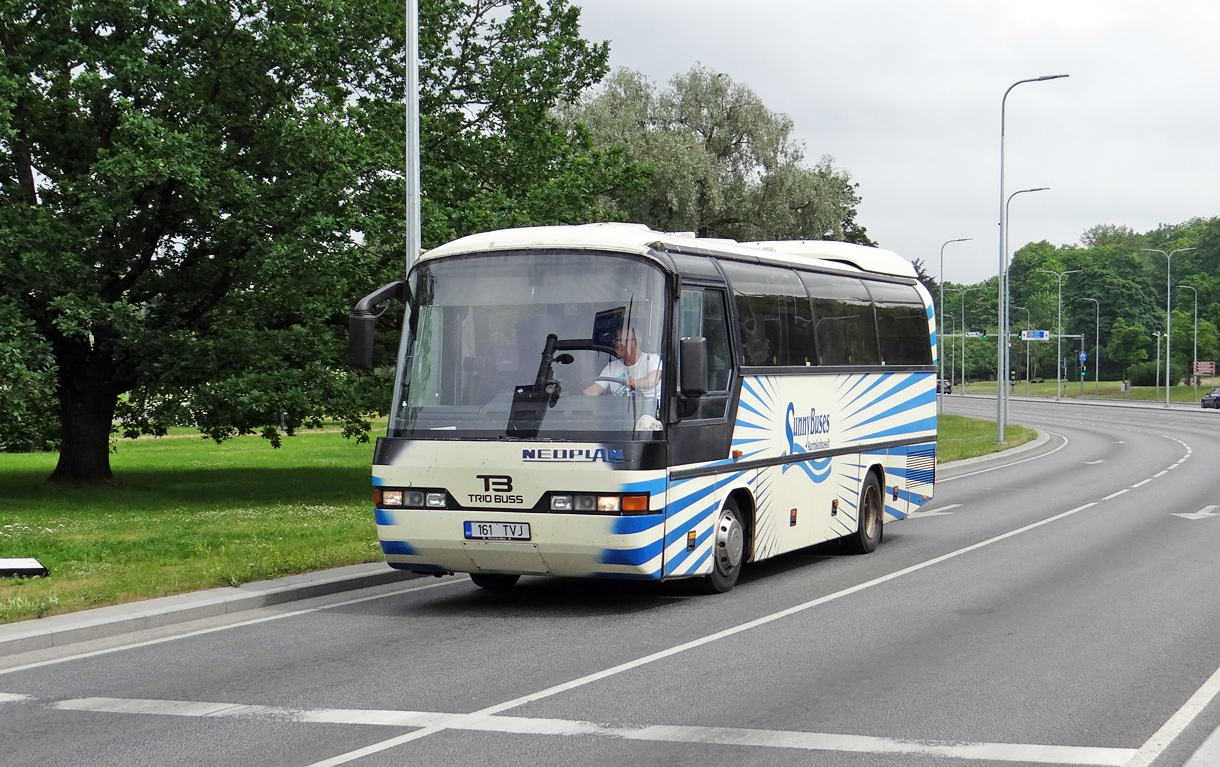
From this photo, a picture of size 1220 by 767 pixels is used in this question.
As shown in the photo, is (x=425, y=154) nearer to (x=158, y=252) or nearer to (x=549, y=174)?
(x=549, y=174)

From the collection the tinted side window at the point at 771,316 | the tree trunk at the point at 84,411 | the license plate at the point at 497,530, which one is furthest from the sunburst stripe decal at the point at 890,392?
the tree trunk at the point at 84,411

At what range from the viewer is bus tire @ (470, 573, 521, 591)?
43.0ft

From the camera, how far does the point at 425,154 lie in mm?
28953

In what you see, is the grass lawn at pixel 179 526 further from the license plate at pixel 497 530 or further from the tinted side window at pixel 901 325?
the tinted side window at pixel 901 325

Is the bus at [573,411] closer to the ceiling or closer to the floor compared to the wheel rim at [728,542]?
closer to the ceiling

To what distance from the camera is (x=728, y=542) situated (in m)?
12.8

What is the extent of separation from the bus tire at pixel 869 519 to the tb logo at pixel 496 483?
5906 millimetres

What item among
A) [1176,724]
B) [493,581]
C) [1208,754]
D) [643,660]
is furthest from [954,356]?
[1208,754]

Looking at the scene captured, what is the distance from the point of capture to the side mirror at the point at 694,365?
442 inches

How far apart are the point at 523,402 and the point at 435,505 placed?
1.10 metres

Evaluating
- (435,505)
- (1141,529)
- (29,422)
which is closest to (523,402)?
(435,505)

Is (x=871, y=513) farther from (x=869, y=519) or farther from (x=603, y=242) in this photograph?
(x=603, y=242)

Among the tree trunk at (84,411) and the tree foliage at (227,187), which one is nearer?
the tree foliage at (227,187)

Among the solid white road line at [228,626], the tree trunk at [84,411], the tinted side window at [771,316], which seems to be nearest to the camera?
the solid white road line at [228,626]
